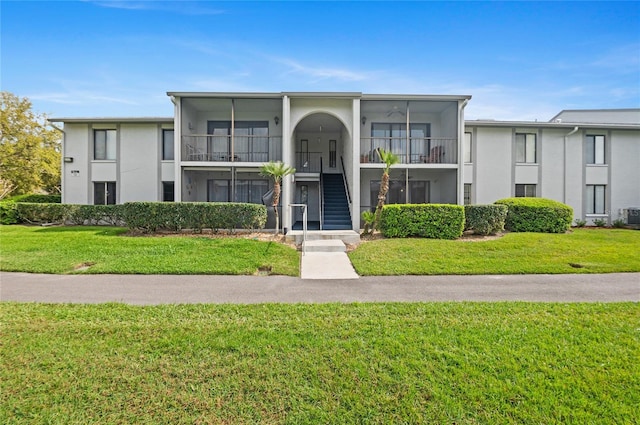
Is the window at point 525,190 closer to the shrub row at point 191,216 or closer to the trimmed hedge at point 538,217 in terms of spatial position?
the trimmed hedge at point 538,217

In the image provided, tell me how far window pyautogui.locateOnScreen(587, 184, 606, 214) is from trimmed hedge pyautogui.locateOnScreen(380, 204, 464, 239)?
438 inches

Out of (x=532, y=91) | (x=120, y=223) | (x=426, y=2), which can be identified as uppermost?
(x=426, y=2)

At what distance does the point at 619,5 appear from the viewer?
912 centimetres

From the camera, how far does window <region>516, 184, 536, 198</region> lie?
1642 centimetres

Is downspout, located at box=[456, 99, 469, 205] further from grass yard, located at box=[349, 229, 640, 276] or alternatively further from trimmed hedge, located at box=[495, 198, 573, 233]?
grass yard, located at box=[349, 229, 640, 276]

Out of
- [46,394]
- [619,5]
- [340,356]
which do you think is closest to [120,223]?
[46,394]

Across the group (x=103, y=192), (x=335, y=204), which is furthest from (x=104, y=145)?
(x=335, y=204)

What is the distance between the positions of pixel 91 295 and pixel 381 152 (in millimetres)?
9716

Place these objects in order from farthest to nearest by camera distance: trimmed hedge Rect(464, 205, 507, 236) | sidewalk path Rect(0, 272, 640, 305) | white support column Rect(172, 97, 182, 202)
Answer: white support column Rect(172, 97, 182, 202) < trimmed hedge Rect(464, 205, 507, 236) < sidewalk path Rect(0, 272, 640, 305)

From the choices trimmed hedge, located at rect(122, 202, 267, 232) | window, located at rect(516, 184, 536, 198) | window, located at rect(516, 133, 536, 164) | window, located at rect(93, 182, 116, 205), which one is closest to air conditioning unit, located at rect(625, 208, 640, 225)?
window, located at rect(516, 184, 536, 198)

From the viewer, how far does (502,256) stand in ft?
29.0

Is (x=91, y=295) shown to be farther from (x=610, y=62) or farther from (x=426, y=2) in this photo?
(x=610, y=62)

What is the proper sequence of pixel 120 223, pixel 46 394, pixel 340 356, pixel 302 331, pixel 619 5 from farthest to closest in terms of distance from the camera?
1. pixel 120 223
2. pixel 619 5
3. pixel 302 331
4. pixel 340 356
5. pixel 46 394

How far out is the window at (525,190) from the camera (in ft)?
53.9
